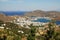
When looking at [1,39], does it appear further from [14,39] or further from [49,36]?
[14,39]

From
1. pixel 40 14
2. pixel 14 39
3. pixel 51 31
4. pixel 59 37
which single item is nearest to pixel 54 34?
pixel 51 31

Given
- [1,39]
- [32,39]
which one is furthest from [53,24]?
[1,39]

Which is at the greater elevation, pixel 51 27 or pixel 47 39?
pixel 51 27

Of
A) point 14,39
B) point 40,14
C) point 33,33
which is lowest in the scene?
point 40,14

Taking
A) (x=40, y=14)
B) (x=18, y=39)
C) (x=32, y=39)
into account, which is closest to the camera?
(x=32, y=39)

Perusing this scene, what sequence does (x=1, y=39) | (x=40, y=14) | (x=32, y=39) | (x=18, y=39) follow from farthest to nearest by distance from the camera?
1. (x=40, y=14)
2. (x=18, y=39)
3. (x=32, y=39)
4. (x=1, y=39)

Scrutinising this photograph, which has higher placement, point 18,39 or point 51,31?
point 51,31

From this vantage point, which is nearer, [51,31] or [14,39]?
[51,31]

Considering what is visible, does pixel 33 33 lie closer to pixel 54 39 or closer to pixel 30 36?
pixel 30 36

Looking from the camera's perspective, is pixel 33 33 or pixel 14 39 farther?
pixel 14 39
